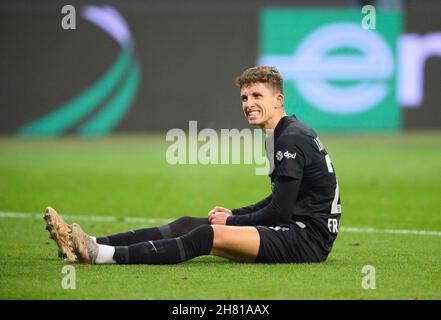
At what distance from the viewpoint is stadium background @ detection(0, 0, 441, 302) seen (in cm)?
1347

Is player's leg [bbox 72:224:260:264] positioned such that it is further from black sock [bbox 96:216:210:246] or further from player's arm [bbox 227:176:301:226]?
black sock [bbox 96:216:210:246]

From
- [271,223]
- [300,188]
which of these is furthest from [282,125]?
[271,223]

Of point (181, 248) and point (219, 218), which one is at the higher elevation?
point (219, 218)

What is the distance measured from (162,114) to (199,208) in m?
12.0

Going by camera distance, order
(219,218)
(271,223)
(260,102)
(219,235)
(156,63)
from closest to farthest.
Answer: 1. (219,235)
2. (271,223)
3. (260,102)
4. (219,218)
5. (156,63)

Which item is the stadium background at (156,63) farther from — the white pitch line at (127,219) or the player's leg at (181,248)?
the player's leg at (181,248)

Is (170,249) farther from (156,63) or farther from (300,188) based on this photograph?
(156,63)

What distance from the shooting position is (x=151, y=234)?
8133mm

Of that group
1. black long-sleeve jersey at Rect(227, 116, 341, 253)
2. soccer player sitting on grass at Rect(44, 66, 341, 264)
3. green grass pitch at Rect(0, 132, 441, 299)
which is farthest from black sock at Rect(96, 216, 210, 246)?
black long-sleeve jersey at Rect(227, 116, 341, 253)

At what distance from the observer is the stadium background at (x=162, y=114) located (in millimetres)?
13469

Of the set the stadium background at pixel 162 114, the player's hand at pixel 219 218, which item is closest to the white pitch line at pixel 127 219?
the stadium background at pixel 162 114

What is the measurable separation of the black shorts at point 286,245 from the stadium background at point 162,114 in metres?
3.33

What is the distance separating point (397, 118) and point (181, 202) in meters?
12.4

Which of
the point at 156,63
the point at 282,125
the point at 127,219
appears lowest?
the point at 127,219
